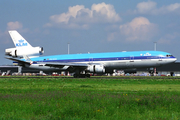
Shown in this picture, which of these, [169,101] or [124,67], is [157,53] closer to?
[124,67]

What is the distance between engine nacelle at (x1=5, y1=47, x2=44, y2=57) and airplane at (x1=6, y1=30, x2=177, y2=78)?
2043 mm

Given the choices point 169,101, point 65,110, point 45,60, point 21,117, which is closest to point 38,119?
point 21,117

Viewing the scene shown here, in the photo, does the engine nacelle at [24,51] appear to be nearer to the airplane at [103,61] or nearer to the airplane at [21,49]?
the airplane at [21,49]

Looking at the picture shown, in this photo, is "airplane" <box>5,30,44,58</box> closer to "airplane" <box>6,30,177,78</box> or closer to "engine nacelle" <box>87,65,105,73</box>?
"airplane" <box>6,30,177,78</box>

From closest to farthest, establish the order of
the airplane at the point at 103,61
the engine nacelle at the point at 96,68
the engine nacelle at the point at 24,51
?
the airplane at the point at 103,61, the engine nacelle at the point at 96,68, the engine nacelle at the point at 24,51

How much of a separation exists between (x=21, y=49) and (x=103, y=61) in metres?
19.0

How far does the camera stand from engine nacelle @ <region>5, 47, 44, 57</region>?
58.3 m

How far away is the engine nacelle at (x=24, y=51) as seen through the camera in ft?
191

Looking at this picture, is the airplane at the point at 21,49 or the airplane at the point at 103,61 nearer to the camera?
the airplane at the point at 103,61

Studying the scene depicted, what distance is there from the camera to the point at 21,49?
5931cm

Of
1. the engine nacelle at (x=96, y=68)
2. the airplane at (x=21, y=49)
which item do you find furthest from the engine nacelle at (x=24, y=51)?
the engine nacelle at (x=96, y=68)

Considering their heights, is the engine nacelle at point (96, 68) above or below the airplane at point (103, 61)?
below

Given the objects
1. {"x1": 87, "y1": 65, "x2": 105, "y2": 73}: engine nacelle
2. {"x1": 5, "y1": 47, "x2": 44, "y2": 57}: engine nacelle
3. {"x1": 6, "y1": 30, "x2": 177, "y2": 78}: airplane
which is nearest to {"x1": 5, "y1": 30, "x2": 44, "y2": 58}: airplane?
{"x1": 5, "y1": 47, "x2": 44, "y2": 57}: engine nacelle

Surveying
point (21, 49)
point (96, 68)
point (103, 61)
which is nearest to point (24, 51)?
point (21, 49)
